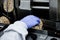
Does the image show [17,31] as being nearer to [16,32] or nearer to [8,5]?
[16,32]

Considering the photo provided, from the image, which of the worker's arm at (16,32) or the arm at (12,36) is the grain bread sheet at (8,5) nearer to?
the worker's arm at (16,32)

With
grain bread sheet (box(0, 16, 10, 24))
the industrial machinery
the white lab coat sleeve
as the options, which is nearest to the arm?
the white lab coat sleeve

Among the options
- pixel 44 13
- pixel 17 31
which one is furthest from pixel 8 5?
pixel 17 31

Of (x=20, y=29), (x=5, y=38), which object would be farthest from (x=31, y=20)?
(x=5, y=38)

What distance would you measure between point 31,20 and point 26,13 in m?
0.23

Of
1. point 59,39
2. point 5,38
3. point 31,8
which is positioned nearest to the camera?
point 5,38

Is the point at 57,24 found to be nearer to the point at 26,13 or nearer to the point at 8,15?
the point at 26,13

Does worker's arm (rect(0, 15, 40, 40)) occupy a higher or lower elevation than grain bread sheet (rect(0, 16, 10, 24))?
higher

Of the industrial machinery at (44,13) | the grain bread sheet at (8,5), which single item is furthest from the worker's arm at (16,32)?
the grain bread sheet at (8,5)

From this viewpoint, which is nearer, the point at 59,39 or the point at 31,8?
the point at 59,39

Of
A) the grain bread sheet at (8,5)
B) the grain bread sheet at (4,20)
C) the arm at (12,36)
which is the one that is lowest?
the grain bread sheet at (4,20)

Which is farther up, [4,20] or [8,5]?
[8,5]

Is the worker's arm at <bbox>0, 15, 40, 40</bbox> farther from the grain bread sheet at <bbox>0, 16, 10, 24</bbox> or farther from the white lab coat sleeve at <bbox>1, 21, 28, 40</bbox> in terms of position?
the grain bread sheet at <bbox>0, 16, 10, 24</bbox>

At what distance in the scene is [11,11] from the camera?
4.57 feet
